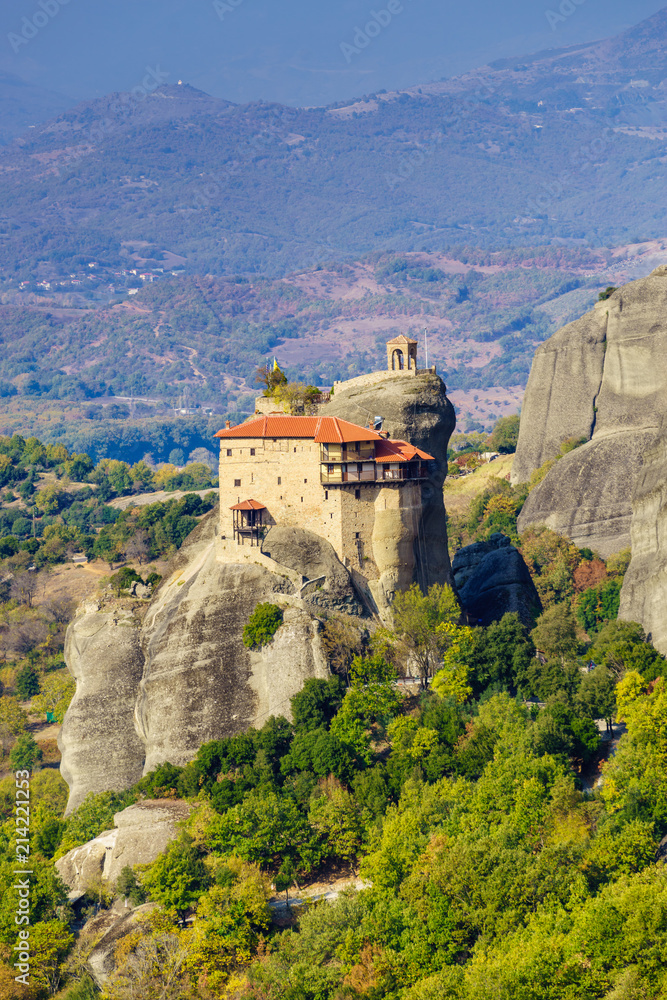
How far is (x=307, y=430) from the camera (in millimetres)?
78500

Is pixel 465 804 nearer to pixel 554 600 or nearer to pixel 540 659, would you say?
pixel 540 659

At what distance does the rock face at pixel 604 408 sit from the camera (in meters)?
110

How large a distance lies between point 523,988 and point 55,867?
2957cm

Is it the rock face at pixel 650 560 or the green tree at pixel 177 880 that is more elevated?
the rock face at pixel 650 560

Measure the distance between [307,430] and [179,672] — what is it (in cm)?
1514

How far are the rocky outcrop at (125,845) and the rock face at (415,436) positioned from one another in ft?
57.6

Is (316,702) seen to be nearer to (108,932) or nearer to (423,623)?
(423,623)

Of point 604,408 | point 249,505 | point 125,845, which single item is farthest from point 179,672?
point 604,408

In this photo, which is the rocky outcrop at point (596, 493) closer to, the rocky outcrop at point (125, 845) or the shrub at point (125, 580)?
the shrub at point (125, 580)

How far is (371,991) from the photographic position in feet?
181

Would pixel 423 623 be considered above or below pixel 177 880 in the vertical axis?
above

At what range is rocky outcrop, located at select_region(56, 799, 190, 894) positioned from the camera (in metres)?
68.9

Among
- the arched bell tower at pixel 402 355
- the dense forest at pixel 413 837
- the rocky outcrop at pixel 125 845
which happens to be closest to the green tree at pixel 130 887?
the dense forest at pixel 413 837

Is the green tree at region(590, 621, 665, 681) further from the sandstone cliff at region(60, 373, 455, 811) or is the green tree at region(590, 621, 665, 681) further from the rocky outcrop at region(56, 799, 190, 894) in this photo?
the rocky outcrop at region(56, 799, 190, 894)
